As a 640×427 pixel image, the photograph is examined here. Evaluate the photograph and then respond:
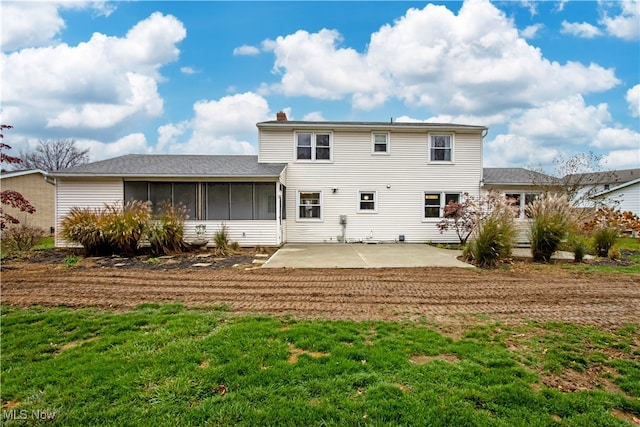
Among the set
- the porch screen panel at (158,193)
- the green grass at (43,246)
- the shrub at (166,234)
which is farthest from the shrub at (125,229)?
the green grass at (43,246)

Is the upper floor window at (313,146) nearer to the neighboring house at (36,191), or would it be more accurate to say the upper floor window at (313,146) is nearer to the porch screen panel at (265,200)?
the porch screen panel at (265,200)

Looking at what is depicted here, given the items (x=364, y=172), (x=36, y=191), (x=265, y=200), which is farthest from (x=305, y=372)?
(x=36, y=191)

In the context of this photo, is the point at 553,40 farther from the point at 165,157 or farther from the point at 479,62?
the point at 165,157

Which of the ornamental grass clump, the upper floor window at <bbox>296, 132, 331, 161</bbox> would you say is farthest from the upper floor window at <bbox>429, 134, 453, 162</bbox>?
the ornamental grass clump

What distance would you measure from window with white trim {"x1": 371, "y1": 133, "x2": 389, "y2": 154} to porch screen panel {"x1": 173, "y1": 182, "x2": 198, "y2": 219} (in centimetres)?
809

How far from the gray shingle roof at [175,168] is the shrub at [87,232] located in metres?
2.35

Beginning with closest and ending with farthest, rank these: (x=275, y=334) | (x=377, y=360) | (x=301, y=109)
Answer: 1. (x=377, y=360)
2. (x=275, y=334)
3. (x=301, y=109)

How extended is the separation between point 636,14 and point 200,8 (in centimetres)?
1488

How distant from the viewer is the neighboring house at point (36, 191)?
805 inches

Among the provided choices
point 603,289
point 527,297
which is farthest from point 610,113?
point 527,297

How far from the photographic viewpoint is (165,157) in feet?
51.9

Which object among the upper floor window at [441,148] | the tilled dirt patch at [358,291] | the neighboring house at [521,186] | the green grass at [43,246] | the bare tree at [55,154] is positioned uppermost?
the bare tree at [55,154]

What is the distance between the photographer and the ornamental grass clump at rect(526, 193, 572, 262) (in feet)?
32.8

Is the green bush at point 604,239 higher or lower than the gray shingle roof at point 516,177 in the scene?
lower
